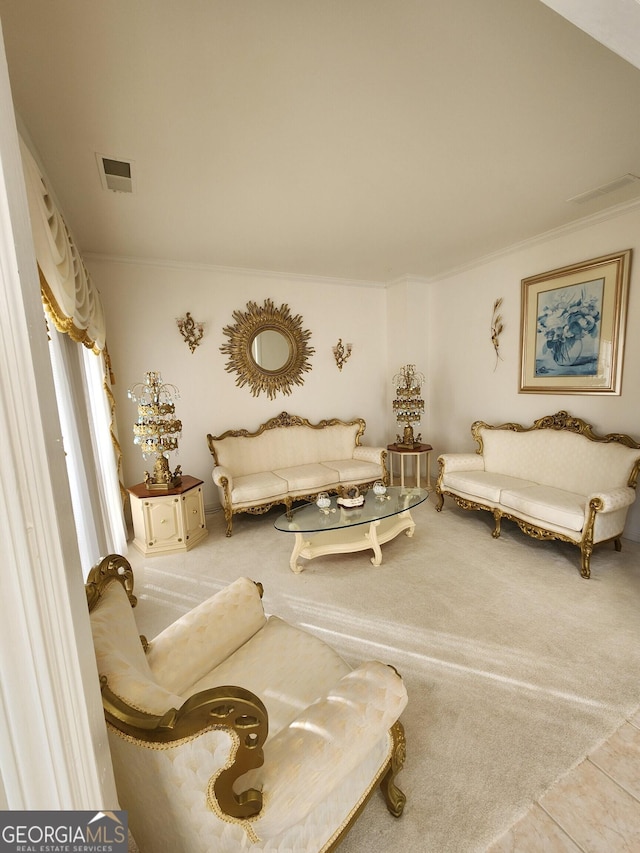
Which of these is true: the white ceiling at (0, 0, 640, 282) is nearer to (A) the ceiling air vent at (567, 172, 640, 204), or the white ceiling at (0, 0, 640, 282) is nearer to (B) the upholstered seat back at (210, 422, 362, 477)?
(A) the ceiling air vent at (567, 172, 640, 204)

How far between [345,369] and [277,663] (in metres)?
3.88

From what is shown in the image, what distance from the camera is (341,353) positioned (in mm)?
4703

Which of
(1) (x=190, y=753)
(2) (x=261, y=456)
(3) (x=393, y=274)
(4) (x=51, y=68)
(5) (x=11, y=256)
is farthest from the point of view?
(3) (x=393, y=274)

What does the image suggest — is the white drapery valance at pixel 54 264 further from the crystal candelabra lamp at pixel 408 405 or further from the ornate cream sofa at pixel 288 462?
the crystal candelabra lamp at pixel 408 405

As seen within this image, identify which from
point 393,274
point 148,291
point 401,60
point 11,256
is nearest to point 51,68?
point 401,60

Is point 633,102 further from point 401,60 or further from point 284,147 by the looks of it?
point 284,147

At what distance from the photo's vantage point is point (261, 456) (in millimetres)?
4137

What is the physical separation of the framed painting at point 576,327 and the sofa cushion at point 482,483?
0.98 meters

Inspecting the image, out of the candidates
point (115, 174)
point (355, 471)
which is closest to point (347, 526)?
point (355, 471)

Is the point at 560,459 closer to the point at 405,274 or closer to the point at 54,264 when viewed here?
the point at 405,274

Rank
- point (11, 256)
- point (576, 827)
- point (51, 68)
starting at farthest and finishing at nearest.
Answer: point (51, 68) < point (576, 827) < point (11, 256)

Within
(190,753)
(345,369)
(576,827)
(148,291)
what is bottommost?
(576,827)

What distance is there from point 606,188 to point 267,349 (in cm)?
327

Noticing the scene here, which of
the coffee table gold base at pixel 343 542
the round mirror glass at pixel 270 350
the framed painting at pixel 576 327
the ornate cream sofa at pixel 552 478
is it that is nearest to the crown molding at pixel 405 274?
the framed painting at pixel 576 327
